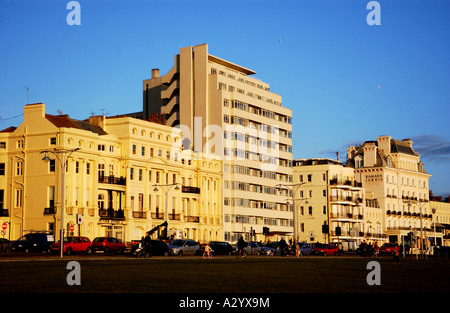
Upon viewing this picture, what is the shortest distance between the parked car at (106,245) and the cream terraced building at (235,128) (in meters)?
45.4

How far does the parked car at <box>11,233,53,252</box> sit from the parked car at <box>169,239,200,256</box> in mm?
12258

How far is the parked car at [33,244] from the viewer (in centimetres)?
6850

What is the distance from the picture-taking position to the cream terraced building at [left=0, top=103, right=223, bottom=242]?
86188mm

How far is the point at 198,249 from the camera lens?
234ft

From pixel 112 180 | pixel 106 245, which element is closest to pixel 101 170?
pixel 112 180

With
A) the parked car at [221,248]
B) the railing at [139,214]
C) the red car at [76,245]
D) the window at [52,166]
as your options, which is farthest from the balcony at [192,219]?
the red car at [76,245]

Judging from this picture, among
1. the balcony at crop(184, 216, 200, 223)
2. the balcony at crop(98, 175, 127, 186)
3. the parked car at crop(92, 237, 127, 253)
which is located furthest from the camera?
the balcony at crop(184, 216, 200, 223)

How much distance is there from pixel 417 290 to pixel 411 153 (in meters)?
141

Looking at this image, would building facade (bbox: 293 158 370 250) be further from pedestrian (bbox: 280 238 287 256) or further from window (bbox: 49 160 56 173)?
pedestrian (bbox: 280 238 287 256)

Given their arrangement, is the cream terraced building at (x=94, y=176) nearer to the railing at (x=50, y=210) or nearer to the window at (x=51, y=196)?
the railing at (x=50, y=210)

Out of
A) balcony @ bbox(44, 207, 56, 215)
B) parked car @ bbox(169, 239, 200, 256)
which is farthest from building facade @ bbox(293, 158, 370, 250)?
parked car @ bbox(169, 239, 200, 256)

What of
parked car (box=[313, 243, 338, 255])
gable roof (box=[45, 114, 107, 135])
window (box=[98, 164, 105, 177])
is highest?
gable roof (box=[45, 114, 107, 135])

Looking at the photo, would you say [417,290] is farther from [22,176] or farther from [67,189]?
[22,176]
